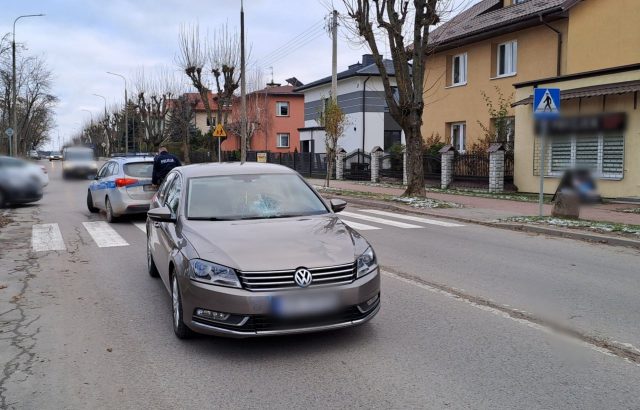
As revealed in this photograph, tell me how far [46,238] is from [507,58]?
2017 centimetres

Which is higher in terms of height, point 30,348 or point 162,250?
point 162,250

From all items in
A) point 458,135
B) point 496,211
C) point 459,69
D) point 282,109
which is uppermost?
point 282,109

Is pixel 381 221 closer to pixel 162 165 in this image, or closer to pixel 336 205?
pixel 162 165

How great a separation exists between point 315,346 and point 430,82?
87.1ft

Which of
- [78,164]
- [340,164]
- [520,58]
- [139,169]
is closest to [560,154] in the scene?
[139,169]

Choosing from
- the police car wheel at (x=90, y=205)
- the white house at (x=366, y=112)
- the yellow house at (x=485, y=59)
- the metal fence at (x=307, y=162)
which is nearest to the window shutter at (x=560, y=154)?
the police car wheel at (x=90, y=205)

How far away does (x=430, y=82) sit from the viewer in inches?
1175

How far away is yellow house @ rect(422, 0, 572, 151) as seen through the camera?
73.8 feet

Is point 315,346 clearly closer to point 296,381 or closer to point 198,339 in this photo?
point 296,381

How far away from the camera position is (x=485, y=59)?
25641 millimetres

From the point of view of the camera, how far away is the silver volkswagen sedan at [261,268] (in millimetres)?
4559

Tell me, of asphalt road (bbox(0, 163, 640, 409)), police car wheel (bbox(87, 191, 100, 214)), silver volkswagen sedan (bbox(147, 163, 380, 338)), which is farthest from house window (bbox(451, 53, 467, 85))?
silver volkswagen sedan (bbox(147, 163, 380, 338))

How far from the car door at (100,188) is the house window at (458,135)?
58.3 ft

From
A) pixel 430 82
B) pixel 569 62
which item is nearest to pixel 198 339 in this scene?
pixel 569 62
